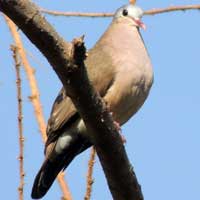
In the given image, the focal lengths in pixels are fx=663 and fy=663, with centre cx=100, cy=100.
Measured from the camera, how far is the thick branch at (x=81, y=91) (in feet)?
7.64

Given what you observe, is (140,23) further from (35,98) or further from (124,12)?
(35,98)

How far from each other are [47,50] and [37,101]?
1.85ft

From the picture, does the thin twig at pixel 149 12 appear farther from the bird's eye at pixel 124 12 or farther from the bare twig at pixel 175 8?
the bird's eye at pixel 124 12

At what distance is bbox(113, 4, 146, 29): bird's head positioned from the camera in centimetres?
468

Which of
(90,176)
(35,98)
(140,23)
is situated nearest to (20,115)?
(35,98)

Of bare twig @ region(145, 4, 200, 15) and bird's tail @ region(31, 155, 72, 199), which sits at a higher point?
bare twig @ region(145, 4, 200, 15)

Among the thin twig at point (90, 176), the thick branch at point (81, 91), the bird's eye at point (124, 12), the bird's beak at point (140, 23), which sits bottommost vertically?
the thin twig at point (90, 176)

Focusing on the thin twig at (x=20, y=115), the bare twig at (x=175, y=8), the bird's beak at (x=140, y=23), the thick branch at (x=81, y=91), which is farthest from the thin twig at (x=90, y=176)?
the bird's beak at (x=140, y=23)

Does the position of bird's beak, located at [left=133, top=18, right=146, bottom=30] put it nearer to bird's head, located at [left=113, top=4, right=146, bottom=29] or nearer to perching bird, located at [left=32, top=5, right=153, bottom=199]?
bird's head, located at [left=113, top=4, right=146, bottom=29]

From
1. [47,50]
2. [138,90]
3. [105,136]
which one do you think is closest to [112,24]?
[138,90]

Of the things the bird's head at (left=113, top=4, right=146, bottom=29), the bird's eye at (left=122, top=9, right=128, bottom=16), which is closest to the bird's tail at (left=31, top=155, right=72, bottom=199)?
the bird's head at (left=113, top=4, right=146, bottom=29)

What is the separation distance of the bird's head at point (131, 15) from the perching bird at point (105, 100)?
44 cm

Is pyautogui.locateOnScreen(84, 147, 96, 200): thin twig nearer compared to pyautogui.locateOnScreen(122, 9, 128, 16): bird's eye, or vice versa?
pyautogui.locateOnScreen(84, 147, 96, 200): thin twig

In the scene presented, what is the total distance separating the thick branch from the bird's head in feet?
6.11
